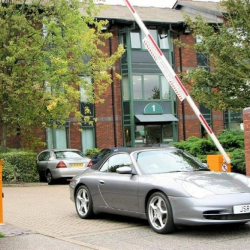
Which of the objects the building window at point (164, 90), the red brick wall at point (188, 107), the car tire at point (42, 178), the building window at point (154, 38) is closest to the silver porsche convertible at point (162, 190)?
the car tire at point (42, 178)

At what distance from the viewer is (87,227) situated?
9.09m

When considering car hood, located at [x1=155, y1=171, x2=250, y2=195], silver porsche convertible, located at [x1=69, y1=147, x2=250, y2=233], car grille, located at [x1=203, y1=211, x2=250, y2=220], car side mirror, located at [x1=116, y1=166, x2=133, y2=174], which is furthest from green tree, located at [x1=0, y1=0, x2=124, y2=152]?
car grille, located at [x1=203, y1=211, x2=250, y2=220]

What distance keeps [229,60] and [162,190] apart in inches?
363

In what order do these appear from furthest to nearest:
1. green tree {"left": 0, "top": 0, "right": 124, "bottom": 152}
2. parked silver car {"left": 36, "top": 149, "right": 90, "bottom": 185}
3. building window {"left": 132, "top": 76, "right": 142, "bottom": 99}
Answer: building window {"left": 132, "top": 76, "right": 142, "bottom": 99}, green tree {"left": 0, "top": 0, "right": 124, "bottom": 152}, parked silver car {"left": 36, "top": 149, "right": 90, "bottom": 185}

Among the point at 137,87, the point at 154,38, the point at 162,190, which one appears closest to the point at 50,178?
the point at 162,190

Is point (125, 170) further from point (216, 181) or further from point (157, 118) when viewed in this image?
point (157, 118)

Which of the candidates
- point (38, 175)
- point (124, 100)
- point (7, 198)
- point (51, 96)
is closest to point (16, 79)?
point (51, 96)

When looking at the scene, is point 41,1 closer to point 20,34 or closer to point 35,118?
point 20,34

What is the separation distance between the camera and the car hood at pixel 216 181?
7.84 metres

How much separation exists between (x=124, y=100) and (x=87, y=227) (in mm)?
23298

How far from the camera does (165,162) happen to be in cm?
907

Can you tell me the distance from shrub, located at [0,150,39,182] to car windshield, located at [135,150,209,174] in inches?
473

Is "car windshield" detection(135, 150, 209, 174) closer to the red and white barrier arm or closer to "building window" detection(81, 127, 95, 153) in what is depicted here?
the red and white barrier arm

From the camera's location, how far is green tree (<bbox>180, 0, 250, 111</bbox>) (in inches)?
622
